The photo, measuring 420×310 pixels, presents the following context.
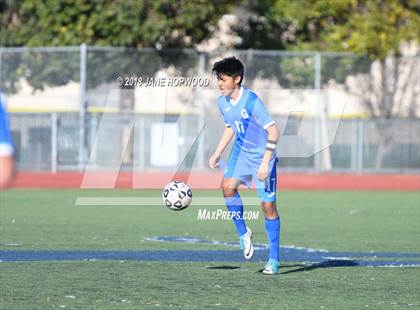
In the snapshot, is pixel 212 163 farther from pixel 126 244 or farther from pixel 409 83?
pixel 409 83

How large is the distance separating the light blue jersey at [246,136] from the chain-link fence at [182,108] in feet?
52.2

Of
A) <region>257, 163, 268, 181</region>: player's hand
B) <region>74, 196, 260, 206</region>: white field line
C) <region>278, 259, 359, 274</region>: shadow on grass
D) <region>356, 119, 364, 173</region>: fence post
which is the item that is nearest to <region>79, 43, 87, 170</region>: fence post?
<region>74, 196, 260, 206</region>: white field line

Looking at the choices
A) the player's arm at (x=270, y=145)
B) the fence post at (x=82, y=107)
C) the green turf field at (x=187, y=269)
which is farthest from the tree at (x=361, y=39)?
the player's arm at (x=270, y=145)

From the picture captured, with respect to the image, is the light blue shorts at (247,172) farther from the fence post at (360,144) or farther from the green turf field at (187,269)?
the fence post at (360,144)

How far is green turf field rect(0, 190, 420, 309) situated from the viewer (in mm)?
9242

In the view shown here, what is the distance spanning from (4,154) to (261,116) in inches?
179

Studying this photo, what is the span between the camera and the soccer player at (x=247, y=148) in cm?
1116

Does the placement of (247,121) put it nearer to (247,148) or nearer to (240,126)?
(240,126)

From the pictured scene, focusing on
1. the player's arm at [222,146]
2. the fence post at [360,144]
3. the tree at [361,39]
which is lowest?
the fence post at [360,144]

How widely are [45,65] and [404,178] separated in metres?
9.04

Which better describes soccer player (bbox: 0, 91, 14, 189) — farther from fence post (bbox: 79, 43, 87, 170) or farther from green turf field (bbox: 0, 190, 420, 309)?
fence post (bbox: 79, 43, 87, 170)

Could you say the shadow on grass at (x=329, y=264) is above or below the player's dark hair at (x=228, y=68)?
below

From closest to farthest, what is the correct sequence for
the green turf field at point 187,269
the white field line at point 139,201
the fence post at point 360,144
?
the green turf field at point 187,269
the white field line at point 139,201
the fence post at point 360,144

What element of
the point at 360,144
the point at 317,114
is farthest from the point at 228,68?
the point at 360,144
